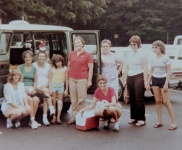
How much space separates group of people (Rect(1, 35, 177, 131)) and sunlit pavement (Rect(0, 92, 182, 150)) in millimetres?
263

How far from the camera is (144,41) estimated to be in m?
42.0

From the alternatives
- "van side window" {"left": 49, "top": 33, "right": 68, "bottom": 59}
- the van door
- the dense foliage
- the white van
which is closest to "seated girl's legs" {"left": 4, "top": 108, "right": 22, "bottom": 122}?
the white van

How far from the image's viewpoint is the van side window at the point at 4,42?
8772 mm

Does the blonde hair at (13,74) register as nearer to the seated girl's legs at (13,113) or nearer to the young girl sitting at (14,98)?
the young girl sitting at (14,98)

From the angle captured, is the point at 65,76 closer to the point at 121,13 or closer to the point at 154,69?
the point at 154,69

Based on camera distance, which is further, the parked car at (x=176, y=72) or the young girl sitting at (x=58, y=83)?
the parked car at (x=176, y=72)

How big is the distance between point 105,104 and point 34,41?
356cm

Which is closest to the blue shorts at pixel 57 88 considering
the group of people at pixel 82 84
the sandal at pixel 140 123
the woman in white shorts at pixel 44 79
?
the group of people at pixel 82 84

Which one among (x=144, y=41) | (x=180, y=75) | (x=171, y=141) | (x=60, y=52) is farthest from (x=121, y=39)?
(x=171, y=141)

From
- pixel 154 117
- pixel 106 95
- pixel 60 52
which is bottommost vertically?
pixel 154 117

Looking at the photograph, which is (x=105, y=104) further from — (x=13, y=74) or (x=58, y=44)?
(x=58, y=44)

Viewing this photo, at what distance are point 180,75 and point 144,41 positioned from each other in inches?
1130

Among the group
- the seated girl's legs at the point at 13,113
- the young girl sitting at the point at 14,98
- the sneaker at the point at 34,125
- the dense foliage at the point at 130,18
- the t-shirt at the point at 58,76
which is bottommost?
the sneaker at the point at 34,125

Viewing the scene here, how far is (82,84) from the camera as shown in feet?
27.7
